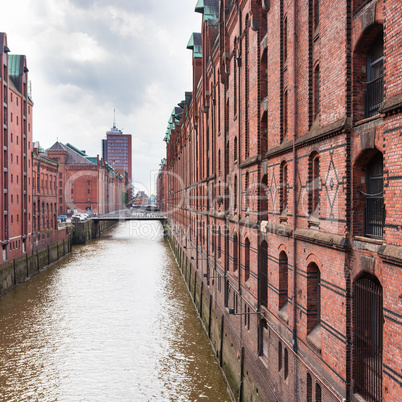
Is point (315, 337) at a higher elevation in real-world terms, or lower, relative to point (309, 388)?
higher

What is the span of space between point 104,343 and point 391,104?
1796 cm

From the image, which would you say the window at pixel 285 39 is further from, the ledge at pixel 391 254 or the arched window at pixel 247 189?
the ledge at pixel 391 254

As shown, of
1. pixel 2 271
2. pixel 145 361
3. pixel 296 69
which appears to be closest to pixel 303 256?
pixel 296 69

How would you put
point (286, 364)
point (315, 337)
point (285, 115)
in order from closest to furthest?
Result: point (315, 337) < point (286, 364) < point (285, 115)

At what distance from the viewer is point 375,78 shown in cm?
691

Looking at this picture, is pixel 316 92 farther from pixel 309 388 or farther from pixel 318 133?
pixel 309 388

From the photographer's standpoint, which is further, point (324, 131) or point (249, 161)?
point (249, 161)

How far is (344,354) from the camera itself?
23.0 feet

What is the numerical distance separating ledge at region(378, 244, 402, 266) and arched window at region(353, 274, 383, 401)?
2.78 feet

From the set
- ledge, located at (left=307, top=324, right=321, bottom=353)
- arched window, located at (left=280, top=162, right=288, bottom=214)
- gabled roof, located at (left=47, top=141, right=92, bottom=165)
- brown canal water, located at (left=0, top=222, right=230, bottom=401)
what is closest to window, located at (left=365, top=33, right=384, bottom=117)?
arched window, located at (left=280, top=162, right=288, bottom=214)

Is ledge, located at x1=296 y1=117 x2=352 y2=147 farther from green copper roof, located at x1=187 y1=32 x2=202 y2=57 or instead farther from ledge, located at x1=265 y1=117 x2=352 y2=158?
green copper roof, located at x1=187 y1=32 x2=202 y2=57

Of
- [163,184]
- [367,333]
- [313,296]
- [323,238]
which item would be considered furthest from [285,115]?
[163,184]

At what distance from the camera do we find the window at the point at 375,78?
6.75 m

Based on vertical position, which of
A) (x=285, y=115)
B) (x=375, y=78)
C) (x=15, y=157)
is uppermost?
(x=15, y=157)
